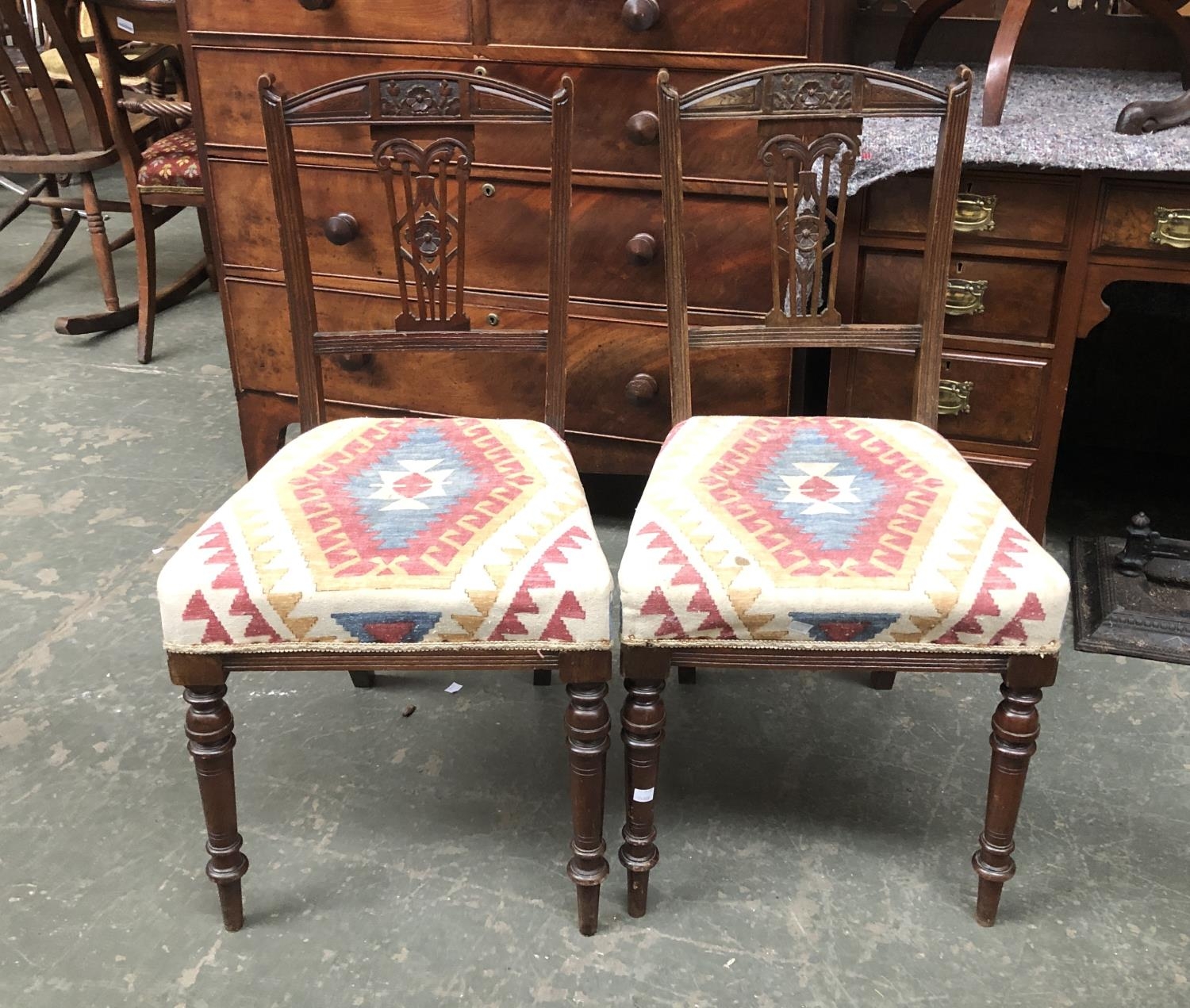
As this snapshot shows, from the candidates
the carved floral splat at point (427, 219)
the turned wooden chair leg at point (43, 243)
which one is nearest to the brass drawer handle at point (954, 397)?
the carved floral splat at point (427, 219)

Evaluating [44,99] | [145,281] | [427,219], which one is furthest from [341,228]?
[44,99]

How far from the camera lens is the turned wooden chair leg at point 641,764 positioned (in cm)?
136

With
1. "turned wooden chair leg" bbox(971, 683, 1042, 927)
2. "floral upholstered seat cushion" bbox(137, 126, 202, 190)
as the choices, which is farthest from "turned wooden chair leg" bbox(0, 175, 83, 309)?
"turned wooden chair leg" bbox(971, 683, 1042, 927)

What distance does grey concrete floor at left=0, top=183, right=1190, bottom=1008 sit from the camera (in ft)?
4.66

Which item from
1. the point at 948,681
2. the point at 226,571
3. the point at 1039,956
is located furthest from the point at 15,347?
the point at 1039,956

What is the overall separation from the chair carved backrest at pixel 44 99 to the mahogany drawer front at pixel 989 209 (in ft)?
8.19

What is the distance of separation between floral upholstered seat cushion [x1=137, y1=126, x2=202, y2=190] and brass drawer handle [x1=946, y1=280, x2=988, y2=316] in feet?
7.24

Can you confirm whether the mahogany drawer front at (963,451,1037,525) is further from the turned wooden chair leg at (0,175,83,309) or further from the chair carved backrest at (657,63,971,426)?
the turned wooden chair leg at (0,175,83,309)

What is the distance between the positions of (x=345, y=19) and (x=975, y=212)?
116 cm

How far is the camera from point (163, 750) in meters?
1.83

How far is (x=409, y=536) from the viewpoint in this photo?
54.0 inches

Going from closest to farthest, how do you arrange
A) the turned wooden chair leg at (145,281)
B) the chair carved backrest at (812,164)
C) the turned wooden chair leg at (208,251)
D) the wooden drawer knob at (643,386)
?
the chair carved backrest at (812,164) → the wooden drawer knob at (643,386) → the turned wooden chair leg at (145,281) → the turned wooden chair leg at (208,251)

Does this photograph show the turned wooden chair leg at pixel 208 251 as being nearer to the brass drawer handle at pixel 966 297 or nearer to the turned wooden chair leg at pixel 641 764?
the brass drawer handle at pixel 966 297

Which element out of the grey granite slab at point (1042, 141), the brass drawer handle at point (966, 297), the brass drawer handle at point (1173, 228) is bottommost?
the brass drawer handle at point (966, 297)
